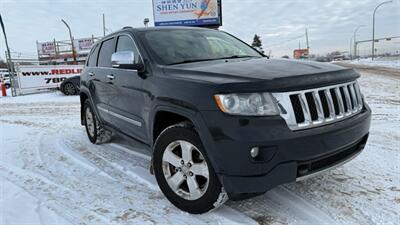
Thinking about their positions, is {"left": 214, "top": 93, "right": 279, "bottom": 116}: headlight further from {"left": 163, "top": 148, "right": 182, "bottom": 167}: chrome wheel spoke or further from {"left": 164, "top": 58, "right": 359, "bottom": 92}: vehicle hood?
{"left": 163, "top": 148, "right": 182, "bottom": 167}: chrome wheel spoke

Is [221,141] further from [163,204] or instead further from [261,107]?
[163,204]

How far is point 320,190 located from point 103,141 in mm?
3740

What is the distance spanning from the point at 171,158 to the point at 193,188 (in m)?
0.35

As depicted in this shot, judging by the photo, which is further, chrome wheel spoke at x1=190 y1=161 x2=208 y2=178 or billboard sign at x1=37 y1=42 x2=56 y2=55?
billboard sign at x1=37 y1=42 x2=56 y2=55

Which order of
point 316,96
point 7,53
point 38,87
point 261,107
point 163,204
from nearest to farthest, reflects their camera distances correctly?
point 261,107
point 316,96
point 163,204
point 7,53
point 38,87

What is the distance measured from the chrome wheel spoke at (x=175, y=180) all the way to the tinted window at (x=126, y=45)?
4.55 feet

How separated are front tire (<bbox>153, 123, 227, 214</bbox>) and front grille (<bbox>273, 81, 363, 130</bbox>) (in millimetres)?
762

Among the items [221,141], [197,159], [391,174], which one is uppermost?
[221,141]

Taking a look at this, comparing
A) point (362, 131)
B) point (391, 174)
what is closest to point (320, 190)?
point (362, 131)

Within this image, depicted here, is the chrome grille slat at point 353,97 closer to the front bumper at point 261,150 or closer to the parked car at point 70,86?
the front bumper at point 261,150

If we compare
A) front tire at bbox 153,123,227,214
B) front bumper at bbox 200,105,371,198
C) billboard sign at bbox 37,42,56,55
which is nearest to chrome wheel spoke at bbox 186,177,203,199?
front tire at bbox 153,123,227,214

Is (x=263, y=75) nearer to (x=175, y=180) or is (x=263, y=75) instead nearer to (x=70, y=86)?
(x=175, y=180)

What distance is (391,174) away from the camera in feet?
12.1

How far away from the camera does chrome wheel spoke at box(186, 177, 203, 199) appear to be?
2895 mm
